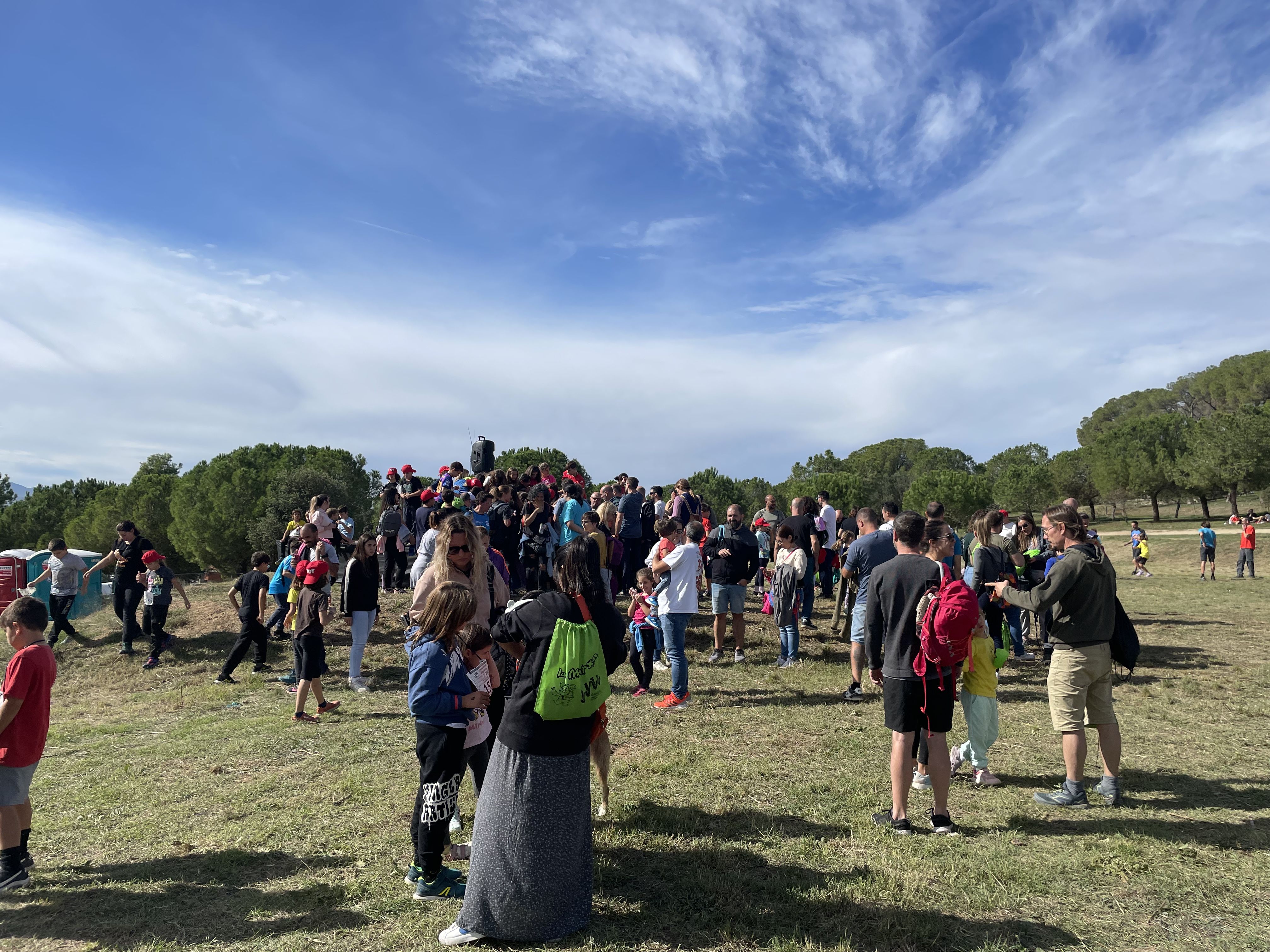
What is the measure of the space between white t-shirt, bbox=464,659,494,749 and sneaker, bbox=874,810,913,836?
8.59ft

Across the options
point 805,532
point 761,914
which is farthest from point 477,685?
point 805,532

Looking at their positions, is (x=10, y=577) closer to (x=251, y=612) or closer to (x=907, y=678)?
(x=251, y=612)

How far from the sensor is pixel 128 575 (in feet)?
37.2

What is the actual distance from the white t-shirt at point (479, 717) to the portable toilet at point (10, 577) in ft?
47.5

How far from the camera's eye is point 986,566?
7703mm

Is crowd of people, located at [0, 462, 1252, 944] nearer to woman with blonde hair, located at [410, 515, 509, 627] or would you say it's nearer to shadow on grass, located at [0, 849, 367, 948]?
woman with blonde hair, located at [410, 515, 509, 627]

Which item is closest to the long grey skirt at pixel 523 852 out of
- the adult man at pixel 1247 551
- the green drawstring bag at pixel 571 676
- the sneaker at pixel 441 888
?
the green drawstring bag at pixel 571 676

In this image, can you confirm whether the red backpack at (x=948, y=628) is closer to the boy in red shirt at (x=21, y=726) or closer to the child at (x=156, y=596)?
the boy in red shirt at (x=21, y=726)

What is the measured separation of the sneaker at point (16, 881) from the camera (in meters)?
4.28

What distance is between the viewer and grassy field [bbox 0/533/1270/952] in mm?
3660

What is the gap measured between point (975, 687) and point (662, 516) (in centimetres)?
834

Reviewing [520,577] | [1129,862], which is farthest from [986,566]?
[520,577]

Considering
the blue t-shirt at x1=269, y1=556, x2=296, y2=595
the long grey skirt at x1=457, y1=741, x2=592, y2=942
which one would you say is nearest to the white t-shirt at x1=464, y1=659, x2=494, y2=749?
the long grey skirt at x1=457, y1=741, x2=592, y2=942

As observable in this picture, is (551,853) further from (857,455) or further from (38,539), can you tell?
(857,455)
